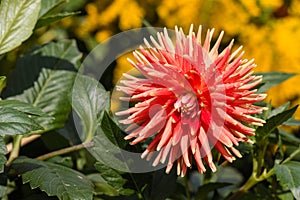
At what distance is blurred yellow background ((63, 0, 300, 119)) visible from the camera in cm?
165

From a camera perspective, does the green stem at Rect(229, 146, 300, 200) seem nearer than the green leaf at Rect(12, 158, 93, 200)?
No

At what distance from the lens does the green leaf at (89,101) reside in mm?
958

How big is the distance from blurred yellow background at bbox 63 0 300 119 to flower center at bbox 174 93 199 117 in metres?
0.84

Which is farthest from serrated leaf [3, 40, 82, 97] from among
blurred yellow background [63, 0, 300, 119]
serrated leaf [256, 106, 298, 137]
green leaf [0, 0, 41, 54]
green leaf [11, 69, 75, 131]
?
blurred yellow background [63, 0, 300, 119]

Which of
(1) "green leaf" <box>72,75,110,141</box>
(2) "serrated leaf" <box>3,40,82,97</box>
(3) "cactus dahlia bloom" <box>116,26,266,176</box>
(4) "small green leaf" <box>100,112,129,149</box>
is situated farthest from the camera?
(2) "serrated leaf" <box>3,40,82,97</box>

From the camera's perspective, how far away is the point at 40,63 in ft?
3.59

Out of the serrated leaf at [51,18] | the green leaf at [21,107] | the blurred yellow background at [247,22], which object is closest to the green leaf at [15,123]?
the green leaf at [21,107]

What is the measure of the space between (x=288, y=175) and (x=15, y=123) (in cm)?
38

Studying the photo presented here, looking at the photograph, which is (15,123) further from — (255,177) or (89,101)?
(255,177)

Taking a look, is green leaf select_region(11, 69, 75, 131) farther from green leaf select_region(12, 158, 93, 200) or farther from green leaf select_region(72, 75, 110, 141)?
green leaf select_region(12, 158, 93, 200)

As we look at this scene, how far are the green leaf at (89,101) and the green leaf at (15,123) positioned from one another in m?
0.19

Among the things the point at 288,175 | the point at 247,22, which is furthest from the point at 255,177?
the point at 247,22

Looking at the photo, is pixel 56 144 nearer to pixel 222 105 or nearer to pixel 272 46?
pixel 222 105

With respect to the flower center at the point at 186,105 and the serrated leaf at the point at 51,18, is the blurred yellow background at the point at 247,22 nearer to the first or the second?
the serrated leaf at the point at 51,18
